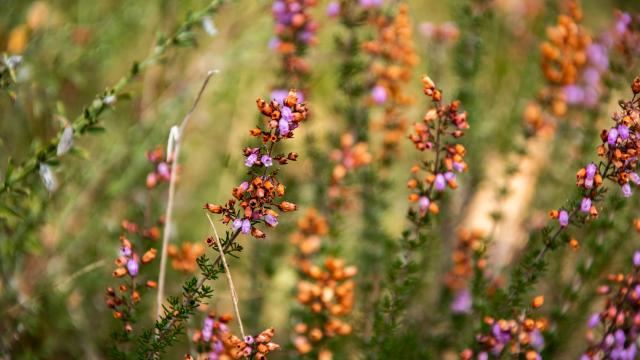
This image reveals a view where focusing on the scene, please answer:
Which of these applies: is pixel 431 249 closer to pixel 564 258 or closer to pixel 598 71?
pixel 564 258

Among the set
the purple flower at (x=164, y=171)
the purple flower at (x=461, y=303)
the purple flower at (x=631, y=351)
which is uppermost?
the purple flower at (x=164, y=171)

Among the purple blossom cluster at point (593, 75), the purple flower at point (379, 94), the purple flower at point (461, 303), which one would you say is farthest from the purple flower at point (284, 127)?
the purple blossom cluster at point (593, 75)

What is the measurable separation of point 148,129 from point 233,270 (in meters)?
1.05

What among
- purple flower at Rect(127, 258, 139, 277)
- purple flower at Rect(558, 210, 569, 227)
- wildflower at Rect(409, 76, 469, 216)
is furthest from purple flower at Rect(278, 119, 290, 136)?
purple flower at Rect(558, 210, 569, 227)

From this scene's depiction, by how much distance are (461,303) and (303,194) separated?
3.57 feet

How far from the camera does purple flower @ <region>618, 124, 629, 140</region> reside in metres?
1.87

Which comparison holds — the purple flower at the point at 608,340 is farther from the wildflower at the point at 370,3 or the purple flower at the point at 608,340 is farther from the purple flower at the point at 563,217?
the wildflower at the point at 370,3

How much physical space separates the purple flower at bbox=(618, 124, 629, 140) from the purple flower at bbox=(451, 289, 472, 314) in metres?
1.49

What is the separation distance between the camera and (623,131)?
1870 millimetres

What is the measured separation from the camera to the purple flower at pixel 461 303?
127 inches

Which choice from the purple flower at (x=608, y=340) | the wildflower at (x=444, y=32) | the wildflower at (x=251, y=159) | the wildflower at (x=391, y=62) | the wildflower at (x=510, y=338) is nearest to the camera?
the wildflower at (x=251, y=159)

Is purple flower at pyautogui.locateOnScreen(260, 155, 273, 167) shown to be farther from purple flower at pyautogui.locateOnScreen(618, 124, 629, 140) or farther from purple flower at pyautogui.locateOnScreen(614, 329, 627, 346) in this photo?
purple flower at pyautogui.locateOnScreen(614, 329, 627, 346)

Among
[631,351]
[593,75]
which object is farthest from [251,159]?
[593,75]

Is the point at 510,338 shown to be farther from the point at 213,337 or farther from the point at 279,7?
the point at 279,7
